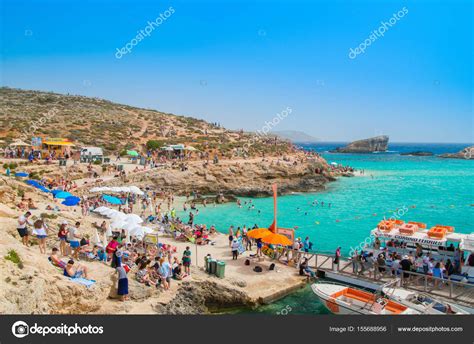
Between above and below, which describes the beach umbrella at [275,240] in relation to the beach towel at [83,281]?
below

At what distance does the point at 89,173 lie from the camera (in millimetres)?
37312

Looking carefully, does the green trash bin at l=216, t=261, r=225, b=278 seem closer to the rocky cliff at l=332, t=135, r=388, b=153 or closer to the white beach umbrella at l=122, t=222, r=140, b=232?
the white beach umbrella at l=122, t=222, r=140, b=232

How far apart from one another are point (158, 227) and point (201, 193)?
1896 centimetres

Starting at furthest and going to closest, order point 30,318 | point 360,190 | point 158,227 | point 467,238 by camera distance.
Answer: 1. point 360,190
2. point 158,227
3. point 467,238
4. point 30,318

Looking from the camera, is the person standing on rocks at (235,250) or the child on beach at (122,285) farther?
the person standing on rocks at (235,250)

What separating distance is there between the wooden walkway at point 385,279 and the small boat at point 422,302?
0.50 m

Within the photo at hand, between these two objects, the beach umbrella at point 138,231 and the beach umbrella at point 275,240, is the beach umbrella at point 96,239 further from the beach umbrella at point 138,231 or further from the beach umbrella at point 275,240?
the beach umbrella at point 275,240

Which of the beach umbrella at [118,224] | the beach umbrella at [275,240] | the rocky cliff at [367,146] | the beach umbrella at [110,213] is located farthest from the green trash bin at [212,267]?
the rocky cliff at [367,146]

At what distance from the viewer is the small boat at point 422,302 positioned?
11.8 meters

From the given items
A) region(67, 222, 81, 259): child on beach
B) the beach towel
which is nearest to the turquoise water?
the beach towel

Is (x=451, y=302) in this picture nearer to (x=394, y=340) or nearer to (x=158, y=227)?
(x=394, y=340)

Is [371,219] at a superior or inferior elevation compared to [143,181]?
inferior

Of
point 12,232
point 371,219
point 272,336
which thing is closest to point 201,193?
point 371,219

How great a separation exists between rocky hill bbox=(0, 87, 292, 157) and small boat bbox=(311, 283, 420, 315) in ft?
135
